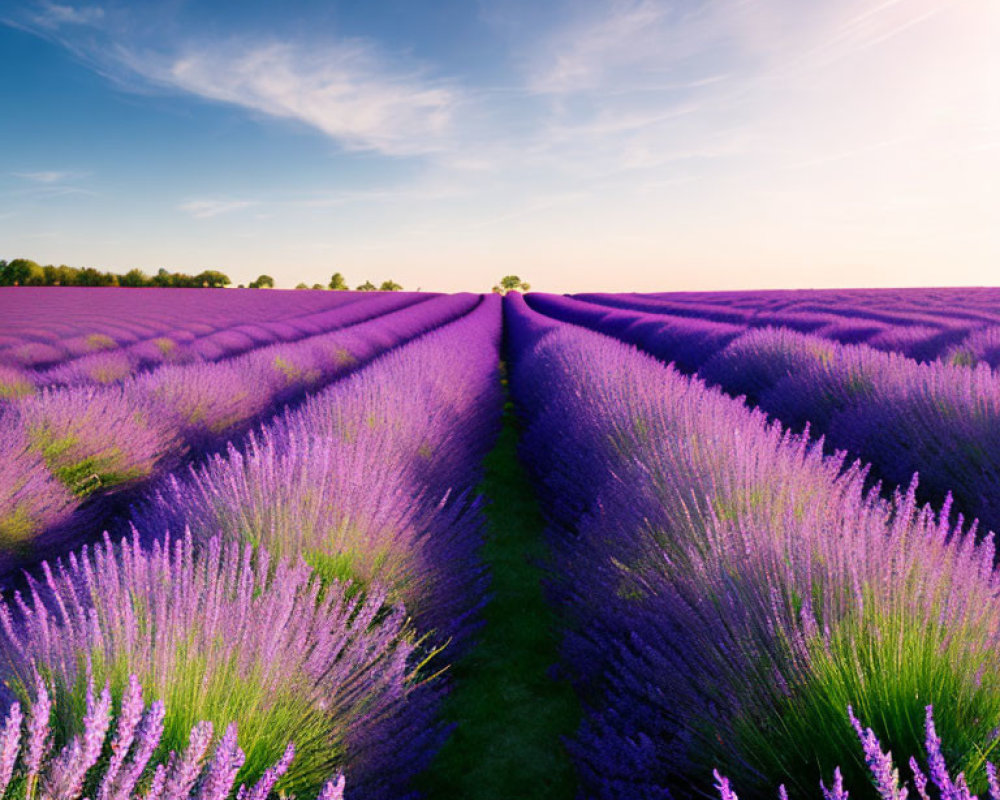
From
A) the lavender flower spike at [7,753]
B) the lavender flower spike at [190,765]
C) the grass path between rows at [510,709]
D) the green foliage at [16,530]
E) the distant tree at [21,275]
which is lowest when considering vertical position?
the grass path between rows at [510,709]

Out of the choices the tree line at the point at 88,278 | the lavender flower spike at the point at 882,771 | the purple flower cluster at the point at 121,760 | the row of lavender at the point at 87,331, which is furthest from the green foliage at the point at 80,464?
the tree line at the point at 88,278

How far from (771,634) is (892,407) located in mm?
2736

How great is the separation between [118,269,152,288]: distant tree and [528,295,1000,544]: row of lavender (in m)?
51.4

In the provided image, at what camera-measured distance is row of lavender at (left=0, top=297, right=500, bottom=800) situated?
0.82 metres

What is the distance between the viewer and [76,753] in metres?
0.73

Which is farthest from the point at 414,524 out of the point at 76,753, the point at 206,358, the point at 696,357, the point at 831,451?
the point at 206,358

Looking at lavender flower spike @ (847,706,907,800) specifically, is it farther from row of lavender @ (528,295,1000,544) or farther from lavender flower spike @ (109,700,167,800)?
row of lavender @ (528,295,1000,544)

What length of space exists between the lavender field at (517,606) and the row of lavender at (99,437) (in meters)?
0.02

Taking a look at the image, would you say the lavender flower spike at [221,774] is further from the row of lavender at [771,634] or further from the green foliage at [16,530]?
the green foliage at [16,530]

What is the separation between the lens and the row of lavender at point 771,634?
1.09m

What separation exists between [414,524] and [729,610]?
1.17 metres

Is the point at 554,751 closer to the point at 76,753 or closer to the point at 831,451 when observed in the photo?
the point at 76,753

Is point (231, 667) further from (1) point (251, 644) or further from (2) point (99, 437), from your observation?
(2) point (99, 437)

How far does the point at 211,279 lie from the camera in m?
52.3
